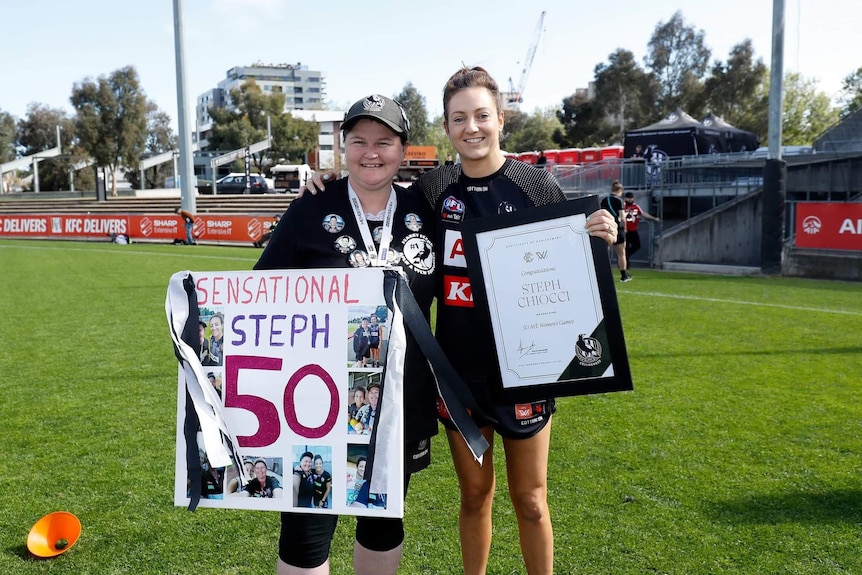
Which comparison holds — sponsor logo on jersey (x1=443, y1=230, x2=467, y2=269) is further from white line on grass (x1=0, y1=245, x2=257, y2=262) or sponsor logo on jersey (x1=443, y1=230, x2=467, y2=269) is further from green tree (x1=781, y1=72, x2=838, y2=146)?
green tree (x1=781, y1=72, x2=838, y2=146)

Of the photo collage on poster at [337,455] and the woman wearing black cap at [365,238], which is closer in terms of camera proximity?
the photo collage on poster at [337,455]

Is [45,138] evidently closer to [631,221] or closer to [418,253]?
[631,221]

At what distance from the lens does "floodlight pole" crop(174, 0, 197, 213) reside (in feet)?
86.5

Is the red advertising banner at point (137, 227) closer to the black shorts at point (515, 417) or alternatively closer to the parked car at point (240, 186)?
the parked car at point (240, 186)

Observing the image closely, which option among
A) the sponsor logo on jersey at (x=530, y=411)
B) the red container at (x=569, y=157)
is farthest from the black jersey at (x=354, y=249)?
the red container at (x=569, y=157)

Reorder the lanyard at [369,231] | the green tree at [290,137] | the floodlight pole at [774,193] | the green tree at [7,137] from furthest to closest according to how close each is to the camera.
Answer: the green tree at [7,137], the green tree at [290,137], the floodlight pole at [774,193], the lanyard at [369,231]

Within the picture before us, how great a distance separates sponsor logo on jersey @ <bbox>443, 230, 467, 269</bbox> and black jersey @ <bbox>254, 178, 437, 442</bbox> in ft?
0.28

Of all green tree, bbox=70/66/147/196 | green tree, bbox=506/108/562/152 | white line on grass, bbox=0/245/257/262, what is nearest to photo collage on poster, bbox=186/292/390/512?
white line on grass, bbox=0/245/257/262

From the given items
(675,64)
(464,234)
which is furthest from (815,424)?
(675,64)

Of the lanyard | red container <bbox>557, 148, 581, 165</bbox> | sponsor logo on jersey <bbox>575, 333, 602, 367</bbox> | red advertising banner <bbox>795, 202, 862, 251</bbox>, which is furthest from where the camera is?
red container <bbox>557, 148, 581, 165</bbox>

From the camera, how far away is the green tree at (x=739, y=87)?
2240 inches

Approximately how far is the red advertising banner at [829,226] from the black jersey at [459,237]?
14565mm

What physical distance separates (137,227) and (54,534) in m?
27.8

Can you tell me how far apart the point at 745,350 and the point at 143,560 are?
6.63 meters
